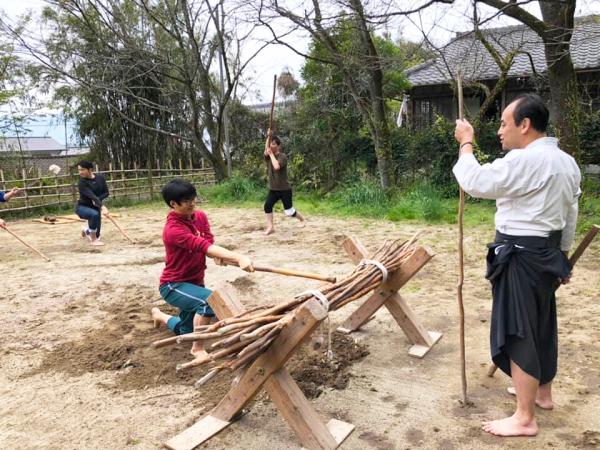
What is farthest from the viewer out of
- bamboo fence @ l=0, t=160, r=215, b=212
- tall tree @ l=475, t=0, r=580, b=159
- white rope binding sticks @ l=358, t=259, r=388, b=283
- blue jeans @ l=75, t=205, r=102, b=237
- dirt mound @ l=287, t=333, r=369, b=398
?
bamboo fence @ l=0, t=160, r=215, b=212

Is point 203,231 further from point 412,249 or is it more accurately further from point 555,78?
point 555,78

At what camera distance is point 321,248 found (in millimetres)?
6930

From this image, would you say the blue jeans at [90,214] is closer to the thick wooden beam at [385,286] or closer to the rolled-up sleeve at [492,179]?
the thick wooden beam at [385,286]

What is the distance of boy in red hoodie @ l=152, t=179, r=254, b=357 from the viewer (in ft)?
10.6

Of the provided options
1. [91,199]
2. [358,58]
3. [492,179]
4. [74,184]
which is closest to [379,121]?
[358,58]

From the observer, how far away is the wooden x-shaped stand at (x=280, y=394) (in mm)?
2217

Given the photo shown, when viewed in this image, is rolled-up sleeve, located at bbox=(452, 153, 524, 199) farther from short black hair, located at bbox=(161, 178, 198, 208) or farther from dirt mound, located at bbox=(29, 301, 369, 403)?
short black hair, located at bbox=(161, 178, 198, 208)

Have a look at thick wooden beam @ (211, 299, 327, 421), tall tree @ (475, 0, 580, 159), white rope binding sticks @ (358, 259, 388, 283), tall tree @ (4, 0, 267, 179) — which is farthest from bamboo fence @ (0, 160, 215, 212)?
tall tree @ (475, 0, 580, 159)

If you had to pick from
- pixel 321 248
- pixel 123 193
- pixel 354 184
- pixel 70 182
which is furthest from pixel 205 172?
pixel 321 248

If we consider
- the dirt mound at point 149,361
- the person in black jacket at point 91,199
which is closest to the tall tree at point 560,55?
the dirt mound at point 149,361

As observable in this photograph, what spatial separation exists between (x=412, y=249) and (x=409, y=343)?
72 cm

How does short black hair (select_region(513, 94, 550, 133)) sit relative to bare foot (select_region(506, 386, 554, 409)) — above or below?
above

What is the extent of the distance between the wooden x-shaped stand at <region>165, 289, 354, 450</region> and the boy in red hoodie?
701 millimetres

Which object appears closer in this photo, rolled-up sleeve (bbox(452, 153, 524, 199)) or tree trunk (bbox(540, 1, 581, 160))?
rolled-up sleeve (bbox(452, 153, 524, 199))
